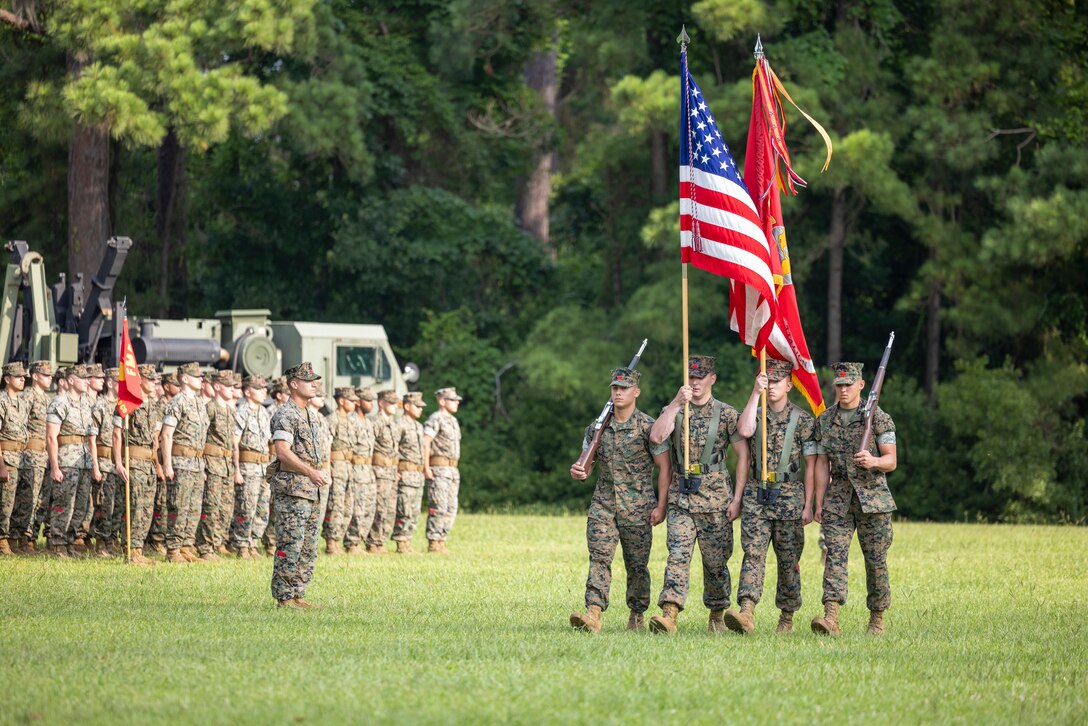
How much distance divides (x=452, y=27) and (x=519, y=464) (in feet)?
31.5

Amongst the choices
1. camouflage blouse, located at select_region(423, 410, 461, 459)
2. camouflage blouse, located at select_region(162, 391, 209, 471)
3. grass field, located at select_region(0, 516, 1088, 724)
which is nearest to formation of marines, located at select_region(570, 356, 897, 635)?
grass field, located at select_region(0, 516, 1088, 724)

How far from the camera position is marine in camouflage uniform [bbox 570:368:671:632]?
12.0 meters

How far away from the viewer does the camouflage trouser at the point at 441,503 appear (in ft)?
66.7

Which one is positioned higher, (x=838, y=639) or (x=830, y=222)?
(x=830, y=222)

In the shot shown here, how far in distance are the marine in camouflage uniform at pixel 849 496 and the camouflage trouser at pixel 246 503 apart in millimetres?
8562

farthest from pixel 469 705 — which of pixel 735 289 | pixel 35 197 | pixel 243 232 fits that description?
pixel 243 232

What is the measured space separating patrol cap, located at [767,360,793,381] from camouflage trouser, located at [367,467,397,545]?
8.55 meters

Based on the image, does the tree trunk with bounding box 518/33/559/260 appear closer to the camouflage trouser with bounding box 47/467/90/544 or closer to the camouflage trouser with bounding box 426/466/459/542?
the camouflage trouser with bounding box 426/466/459/542

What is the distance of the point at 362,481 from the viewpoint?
19656mm

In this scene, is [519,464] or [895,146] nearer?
[895,146]

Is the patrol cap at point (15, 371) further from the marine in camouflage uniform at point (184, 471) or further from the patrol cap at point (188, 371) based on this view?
the marine in camouflage uniform at point (184, 471)

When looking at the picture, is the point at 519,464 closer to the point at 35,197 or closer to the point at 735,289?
the point at 35,197

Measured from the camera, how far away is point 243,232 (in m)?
38.2

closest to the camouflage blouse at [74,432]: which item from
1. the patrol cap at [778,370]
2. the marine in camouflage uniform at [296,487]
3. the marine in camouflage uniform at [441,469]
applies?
the marine in camouflage uniform at [441,469]
